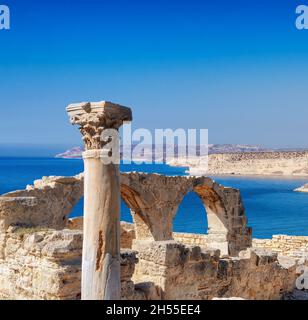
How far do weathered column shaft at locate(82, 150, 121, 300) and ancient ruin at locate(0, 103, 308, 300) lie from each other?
0.4 inches

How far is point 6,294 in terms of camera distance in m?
8.02

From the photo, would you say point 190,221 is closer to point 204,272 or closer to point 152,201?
point 152,201

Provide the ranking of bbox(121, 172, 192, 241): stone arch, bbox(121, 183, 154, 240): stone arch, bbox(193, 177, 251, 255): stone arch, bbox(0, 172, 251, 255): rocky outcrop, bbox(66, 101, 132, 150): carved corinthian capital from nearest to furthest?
1. bbox(66, 101, 132, 150): carved corinthian capital
2. bbox(0, 172, 251, 255): rocky outcrop
3. bbox(121, 172, 192, 241): stone arch
4. bbox(121, 183, 154, 240): stone arch
5. bbox(193, 177, 251, 255): stone arch

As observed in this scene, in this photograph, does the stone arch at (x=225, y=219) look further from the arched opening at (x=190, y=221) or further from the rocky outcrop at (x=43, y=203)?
the arched opening at (x=190, y=221)

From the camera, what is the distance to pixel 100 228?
5930mm

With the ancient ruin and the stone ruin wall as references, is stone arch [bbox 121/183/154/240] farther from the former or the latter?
the stone ruin wall

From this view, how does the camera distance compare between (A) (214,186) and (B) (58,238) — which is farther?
(A) (214,186)

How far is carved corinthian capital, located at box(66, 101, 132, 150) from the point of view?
5.88 metres

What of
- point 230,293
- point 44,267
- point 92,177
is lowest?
point 230,293

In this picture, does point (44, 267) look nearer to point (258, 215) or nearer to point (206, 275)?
point (206, 275)

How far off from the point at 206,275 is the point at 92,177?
3.74 metres

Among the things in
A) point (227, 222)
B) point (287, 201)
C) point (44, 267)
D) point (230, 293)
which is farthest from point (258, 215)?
point (44, 267)

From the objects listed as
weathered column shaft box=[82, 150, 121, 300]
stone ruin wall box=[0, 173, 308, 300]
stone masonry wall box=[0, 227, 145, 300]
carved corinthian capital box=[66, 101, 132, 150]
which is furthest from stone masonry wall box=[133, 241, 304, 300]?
carved corinthian capital box=[66, 101, 132, 150]
